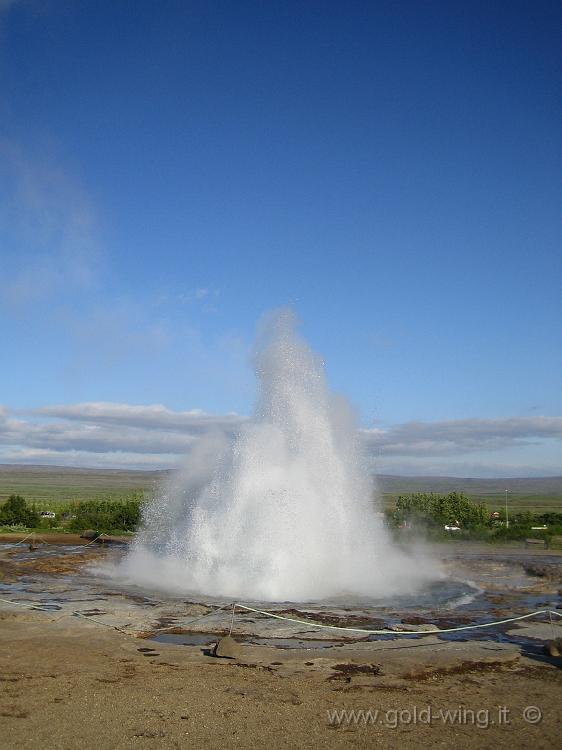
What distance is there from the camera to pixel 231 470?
785 inches

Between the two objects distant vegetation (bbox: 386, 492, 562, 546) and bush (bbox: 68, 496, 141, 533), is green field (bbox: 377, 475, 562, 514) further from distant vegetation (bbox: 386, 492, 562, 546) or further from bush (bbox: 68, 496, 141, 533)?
bush (bbox: 68, 496, 141, 533)

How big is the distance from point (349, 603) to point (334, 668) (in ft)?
20.8

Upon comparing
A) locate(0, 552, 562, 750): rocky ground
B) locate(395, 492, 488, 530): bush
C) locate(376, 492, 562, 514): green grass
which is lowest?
locate(376, 492, 562, 514): green grass

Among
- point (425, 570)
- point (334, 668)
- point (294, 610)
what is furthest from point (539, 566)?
point (334, 668)

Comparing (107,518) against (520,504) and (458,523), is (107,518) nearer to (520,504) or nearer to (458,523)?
(458,523)

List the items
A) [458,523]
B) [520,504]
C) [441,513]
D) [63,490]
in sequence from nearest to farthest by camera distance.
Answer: [458,523] → [441,513] → [520,504] → [63,490]

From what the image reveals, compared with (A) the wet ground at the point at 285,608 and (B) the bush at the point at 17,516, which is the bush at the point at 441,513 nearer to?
(A) the wet ground at the point at 285,608

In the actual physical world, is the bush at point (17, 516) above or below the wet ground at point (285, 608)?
above

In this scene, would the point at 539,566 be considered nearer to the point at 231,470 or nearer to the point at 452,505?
the point at 231,470

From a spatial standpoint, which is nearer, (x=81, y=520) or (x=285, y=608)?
(x=285, y=608)

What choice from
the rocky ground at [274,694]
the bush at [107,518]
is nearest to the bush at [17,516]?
the bush at [107,518]

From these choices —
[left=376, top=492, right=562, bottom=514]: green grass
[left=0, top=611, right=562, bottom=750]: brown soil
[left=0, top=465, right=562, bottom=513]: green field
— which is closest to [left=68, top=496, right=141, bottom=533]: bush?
[left=0, top=465, right=562, bottom=513]: green field

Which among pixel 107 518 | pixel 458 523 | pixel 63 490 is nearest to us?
pixel 107 518

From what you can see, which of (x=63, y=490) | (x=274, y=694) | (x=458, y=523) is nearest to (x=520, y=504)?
(x=458, y=523)
